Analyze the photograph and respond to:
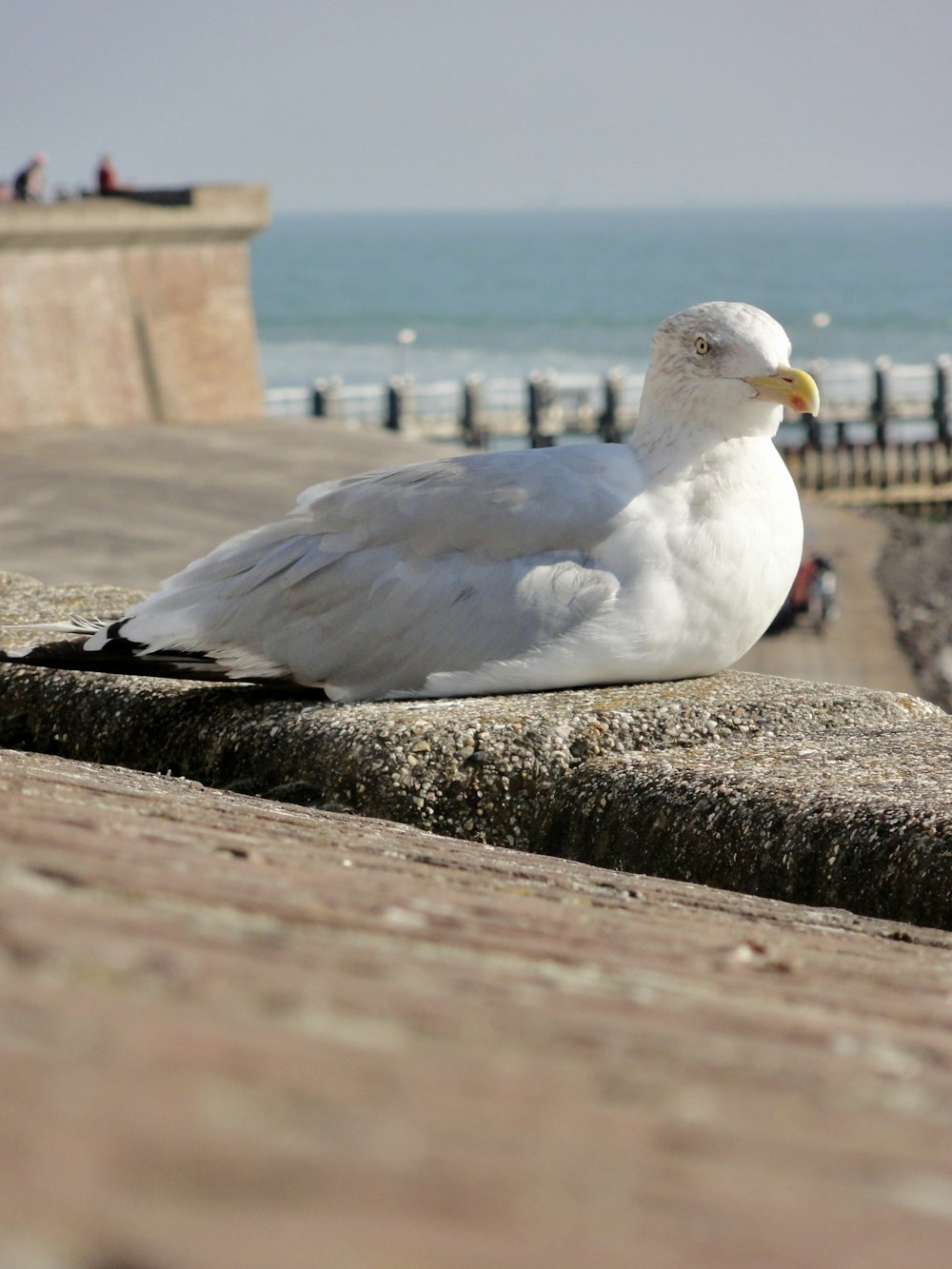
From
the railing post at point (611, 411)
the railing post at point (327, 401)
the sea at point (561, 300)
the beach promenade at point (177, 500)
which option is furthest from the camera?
the sea at point (561, 300)

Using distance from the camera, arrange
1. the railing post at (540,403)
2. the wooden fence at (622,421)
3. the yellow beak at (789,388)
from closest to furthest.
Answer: the yellow beak at (789,388)
the wooden fence at (622,421)
the railing post at (540,403)

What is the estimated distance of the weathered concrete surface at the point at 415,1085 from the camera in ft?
2.62

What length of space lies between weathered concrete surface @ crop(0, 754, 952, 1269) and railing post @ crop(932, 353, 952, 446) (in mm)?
35932

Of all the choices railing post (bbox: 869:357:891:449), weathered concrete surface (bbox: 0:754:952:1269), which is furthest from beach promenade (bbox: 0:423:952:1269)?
railing post (bbox: 869:357:891:449)

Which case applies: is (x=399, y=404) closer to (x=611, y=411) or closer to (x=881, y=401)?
(x=611, y=411)

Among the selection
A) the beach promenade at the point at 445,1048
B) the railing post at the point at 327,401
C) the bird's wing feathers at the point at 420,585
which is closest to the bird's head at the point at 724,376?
the bird's wing feathers at the point at 420,585

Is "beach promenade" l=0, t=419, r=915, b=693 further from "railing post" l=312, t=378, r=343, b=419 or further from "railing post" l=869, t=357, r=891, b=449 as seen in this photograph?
"railing post" l=869, t=357, r=891, b=449

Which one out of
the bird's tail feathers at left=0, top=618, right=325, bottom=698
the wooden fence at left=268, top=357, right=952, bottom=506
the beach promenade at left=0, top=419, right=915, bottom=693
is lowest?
the wooden fence at left=268, top=357, right=952, bottom=506

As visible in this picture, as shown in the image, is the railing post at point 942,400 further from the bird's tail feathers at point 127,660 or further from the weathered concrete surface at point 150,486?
the bird's tail feathers at point 127,660

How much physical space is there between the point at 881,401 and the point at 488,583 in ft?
111

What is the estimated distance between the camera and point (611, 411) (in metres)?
33.7

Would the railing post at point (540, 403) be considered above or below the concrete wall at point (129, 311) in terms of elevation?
below

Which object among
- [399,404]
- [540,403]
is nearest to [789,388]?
[399,404]

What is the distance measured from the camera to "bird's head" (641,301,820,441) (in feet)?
13.0
